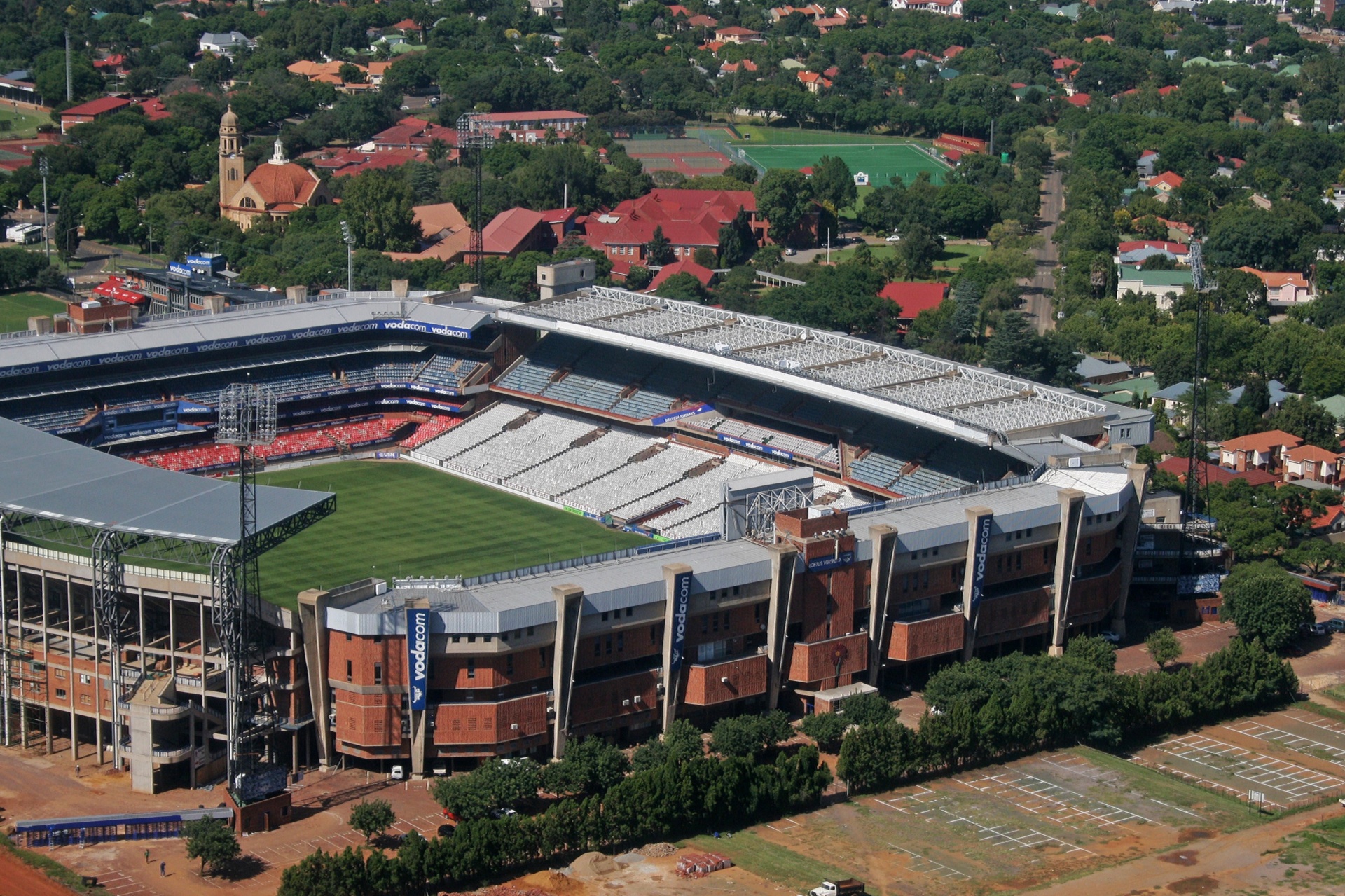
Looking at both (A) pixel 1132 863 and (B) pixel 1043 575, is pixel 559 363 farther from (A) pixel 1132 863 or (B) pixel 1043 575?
(A) pixel 1132 863

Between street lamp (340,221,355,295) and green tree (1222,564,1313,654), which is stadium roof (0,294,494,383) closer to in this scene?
street lamp (340,221,355,295)

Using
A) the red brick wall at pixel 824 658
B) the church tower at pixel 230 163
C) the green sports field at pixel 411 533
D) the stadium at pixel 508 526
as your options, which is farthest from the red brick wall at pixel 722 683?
the church tower at pixel 230 163

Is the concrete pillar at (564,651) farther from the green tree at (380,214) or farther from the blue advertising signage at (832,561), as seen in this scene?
the green tree at (380,214)

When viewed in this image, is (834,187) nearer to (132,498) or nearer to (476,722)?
(132,498)

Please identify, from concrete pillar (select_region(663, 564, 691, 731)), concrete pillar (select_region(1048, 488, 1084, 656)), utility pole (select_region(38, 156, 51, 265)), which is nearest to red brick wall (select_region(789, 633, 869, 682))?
concrete pillar (select_region(663, 564, 691, 731))

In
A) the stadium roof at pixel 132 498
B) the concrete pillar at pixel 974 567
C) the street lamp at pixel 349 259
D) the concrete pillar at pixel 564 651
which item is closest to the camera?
the concrete pillar at pixel 564 651

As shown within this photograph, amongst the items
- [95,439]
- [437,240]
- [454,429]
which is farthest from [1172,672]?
[437,240]

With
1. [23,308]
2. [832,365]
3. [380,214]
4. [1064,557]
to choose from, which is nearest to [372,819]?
[1064,557]
